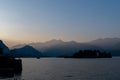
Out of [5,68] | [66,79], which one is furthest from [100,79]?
[5,68]

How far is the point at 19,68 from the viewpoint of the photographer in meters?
110

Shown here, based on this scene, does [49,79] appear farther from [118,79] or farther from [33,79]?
[118,79]

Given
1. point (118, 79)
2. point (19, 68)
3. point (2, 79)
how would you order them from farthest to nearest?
point (19, 68) < point (118, 79) < point (2, 79)

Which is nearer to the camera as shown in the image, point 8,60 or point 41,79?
point 41,79

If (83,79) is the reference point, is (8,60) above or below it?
above

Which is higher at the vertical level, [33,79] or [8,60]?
[8,60]

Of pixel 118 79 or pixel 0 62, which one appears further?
pixel 0 62

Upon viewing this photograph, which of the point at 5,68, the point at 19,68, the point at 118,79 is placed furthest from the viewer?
the point at 19,68

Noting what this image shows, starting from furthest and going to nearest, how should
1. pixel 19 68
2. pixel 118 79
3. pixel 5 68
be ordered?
pixel 19 68 → pixel 5 68 → pixel 118 79

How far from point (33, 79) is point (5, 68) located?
18.1 m

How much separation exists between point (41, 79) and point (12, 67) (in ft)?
72.5

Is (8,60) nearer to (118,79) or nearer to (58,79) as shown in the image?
(58,79)

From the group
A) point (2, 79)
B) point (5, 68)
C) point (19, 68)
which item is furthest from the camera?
point (19, 68)

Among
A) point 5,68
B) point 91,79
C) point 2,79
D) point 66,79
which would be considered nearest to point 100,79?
point 91,79
